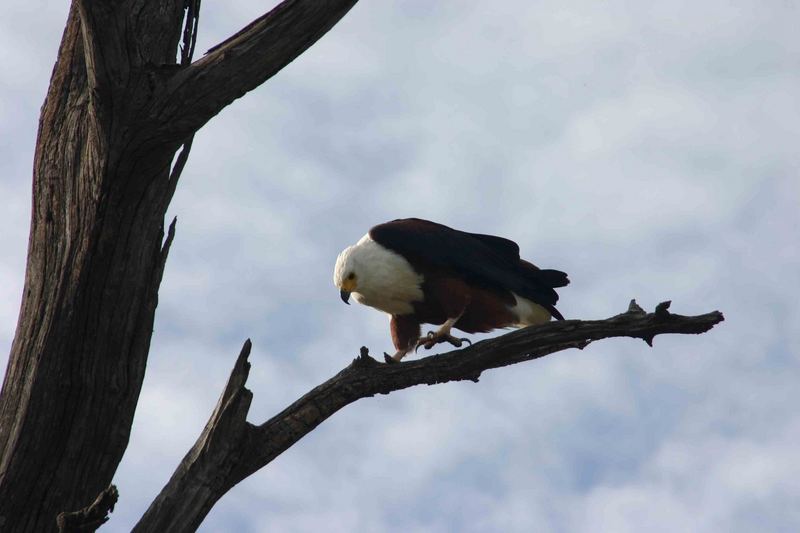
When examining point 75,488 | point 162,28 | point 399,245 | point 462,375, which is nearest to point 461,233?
point 399,245

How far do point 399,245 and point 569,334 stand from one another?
8.14 feet

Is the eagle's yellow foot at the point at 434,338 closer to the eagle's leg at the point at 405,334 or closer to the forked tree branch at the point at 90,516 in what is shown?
the eagle's leg at the point at 405,334

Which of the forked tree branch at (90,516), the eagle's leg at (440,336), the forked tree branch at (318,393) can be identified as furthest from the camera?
the eagle's leg at (440,336)

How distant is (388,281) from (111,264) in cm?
319

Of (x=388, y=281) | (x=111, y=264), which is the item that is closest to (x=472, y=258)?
(x=388, y=281)

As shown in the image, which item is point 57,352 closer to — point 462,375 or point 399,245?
point 462,375

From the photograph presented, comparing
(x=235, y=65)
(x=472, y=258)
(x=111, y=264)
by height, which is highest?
(x=472, y=258)

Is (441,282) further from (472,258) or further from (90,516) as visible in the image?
(90,516)

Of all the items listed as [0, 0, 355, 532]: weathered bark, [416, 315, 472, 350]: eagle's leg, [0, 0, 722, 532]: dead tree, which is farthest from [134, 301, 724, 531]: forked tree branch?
[416, 315, 472, 350]: eagle's leg

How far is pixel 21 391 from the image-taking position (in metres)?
4.58

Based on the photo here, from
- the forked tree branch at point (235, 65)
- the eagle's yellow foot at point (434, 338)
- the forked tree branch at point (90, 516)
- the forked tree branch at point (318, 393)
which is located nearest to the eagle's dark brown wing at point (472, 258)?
the eagle's yellow foot at point (434, 338)

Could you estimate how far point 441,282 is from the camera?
294 inches

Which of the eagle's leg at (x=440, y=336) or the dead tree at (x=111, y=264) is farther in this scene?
the eagle's leg at (x=440, y=336)

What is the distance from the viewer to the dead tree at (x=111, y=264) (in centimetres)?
441
